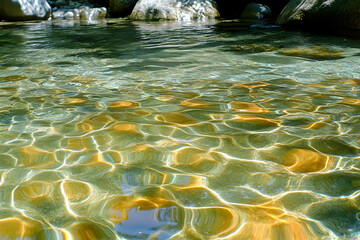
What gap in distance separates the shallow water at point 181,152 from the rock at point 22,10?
11.0 metres

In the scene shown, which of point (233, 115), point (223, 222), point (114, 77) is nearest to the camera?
point (223, 222)

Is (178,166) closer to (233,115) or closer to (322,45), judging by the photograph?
(233,115)

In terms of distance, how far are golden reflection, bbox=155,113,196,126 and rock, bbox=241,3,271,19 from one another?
1246 cm

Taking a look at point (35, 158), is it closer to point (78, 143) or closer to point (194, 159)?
point (78, 143)

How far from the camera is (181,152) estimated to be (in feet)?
8.20

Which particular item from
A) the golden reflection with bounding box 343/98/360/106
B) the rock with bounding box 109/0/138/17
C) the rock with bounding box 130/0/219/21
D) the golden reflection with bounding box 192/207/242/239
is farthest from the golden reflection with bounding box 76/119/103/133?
the rock with bounding box 109/0/138/17

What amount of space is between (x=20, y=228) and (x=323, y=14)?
9.00 metres

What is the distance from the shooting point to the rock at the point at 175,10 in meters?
13.5

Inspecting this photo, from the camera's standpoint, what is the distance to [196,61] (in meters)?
5.76

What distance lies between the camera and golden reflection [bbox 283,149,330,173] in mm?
2279

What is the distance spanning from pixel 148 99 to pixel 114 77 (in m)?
1.22

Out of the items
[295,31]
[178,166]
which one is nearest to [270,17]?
[295,31]

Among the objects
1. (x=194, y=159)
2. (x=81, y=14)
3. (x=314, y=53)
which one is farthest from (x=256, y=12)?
(x=194, y=159)

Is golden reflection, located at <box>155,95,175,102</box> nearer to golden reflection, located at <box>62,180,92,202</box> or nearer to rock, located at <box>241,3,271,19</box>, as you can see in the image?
golden reflection, located at <box>62,180,92,202</box>
